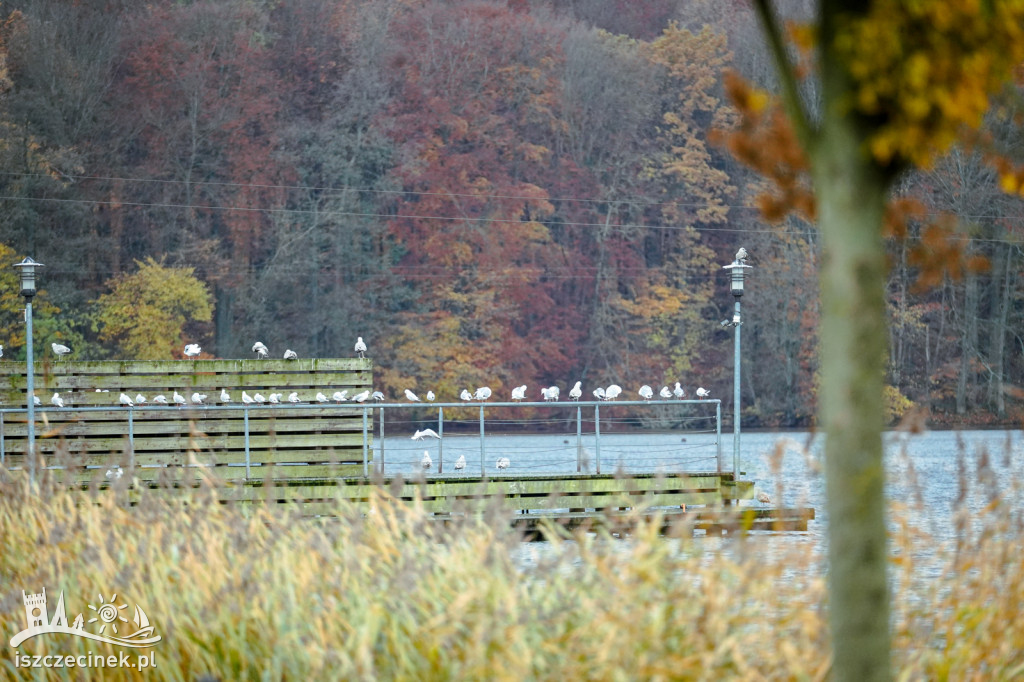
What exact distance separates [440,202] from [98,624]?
2998 centimetres

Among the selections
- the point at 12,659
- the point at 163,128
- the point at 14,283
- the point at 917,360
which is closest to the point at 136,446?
the point at 12,659

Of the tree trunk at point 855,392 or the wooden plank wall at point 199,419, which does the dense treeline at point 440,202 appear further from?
the tree trunk at point 855,392

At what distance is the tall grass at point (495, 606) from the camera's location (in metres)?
3.73

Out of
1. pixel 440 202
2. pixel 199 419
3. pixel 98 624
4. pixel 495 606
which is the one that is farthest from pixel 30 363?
pixel 440 202

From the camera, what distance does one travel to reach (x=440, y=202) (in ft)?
112

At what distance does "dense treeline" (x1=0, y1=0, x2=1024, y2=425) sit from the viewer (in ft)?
104

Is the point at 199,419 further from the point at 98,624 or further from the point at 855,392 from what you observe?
the point at 855,392

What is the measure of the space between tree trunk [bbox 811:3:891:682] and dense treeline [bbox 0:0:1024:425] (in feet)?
93.6

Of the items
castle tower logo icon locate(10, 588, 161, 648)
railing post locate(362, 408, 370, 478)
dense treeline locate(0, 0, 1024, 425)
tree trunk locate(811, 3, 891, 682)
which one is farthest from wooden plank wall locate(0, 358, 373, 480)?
dense treeline locate(0, 0, 1024, 425)

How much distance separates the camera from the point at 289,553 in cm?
482

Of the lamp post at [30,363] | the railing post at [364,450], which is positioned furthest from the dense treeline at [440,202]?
the railing post at [364,450]

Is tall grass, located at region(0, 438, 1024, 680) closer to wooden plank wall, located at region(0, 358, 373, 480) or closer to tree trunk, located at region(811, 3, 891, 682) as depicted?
tree trunk, located at region(811, 3, 891, 682)

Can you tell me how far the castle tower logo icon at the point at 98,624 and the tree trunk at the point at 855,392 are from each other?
264 cm

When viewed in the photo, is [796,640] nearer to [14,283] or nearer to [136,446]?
[136,446]
